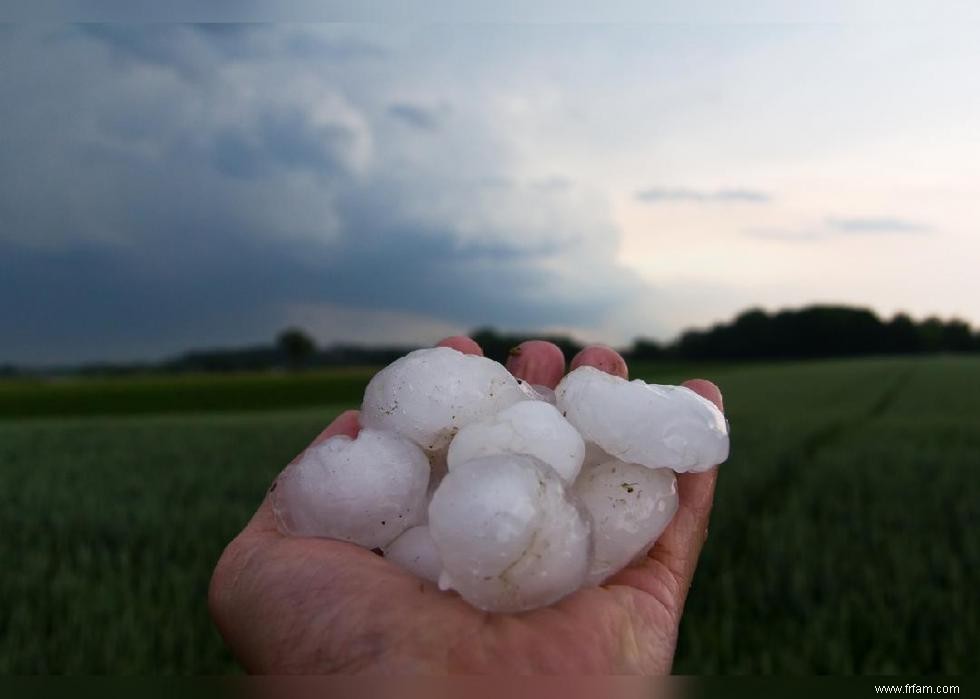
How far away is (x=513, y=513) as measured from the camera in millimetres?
1330

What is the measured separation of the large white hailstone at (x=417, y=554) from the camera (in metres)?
1.54

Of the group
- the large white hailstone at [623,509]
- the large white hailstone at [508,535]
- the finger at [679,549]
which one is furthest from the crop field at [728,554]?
the large white hailstone at [508,535]

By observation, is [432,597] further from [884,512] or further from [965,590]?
[884,512]

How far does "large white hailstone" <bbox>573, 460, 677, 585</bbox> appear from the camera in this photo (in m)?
1.57

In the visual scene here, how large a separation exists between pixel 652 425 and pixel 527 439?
0.26 m

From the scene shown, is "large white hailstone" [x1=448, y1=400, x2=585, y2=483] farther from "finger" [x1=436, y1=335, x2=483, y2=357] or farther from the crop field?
the crop field

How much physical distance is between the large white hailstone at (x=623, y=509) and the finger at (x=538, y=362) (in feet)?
1.63

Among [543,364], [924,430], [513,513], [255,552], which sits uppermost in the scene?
[543,364]

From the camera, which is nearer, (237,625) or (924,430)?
(237,625)

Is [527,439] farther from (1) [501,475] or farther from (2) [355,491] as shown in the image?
(2) [355,491]

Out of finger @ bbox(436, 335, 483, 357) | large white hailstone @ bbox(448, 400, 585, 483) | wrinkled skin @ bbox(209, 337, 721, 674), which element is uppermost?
finger @ bbox(436, 335, 483, 357)

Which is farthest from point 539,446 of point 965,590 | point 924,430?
point 924,430

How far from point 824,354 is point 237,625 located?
36.1 meters

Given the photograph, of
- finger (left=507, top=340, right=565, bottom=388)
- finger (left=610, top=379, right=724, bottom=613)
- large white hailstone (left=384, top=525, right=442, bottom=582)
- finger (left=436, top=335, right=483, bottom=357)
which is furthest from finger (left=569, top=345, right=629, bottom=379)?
large white hailstone (left=384, top=525, right=442, bottom=582)
